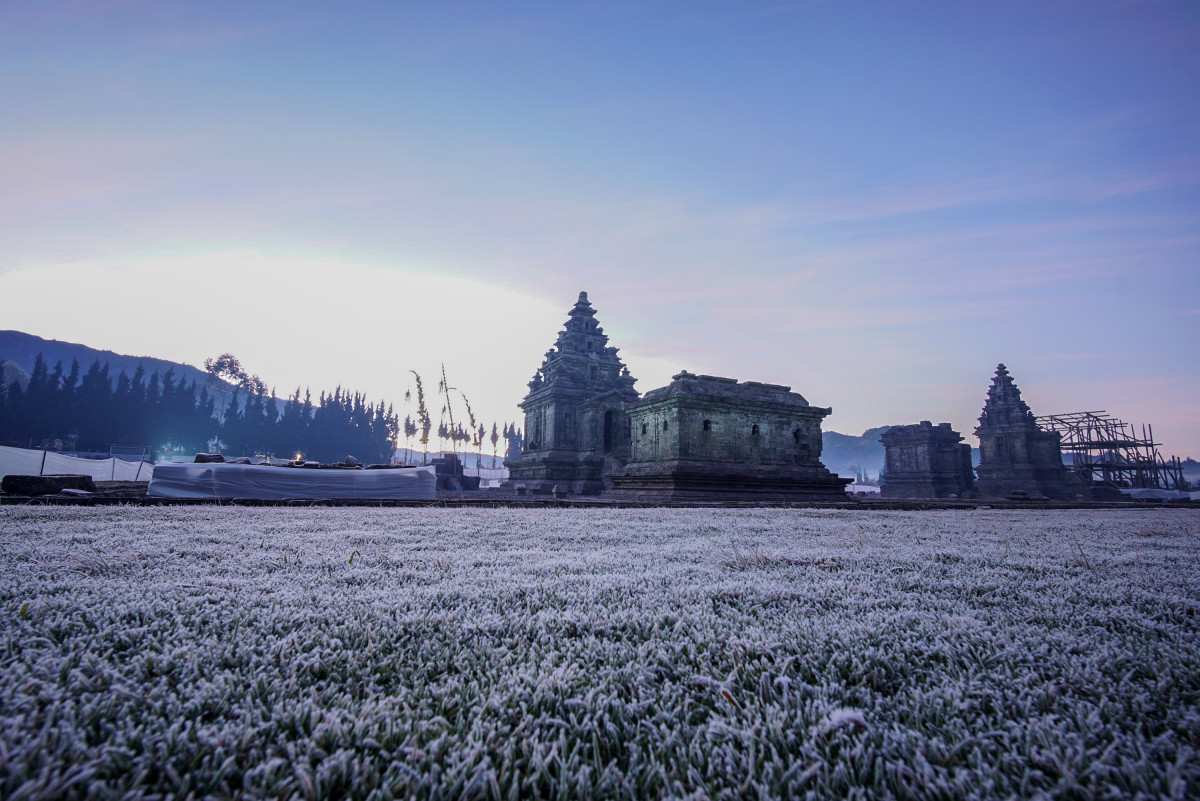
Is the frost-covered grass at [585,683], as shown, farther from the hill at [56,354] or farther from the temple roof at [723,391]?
the hill at [56,354]

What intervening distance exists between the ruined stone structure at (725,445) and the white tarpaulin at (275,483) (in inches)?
348

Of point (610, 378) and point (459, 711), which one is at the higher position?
point (610, 378)

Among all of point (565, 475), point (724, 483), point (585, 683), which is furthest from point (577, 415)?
point (585, 683)

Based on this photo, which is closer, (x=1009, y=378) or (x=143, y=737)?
(x=143, y=737)

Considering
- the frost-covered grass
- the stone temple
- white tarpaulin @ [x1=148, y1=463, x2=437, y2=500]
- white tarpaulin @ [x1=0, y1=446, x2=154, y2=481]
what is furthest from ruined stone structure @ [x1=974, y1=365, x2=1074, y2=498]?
white tarpaulin @ [x1=0, y1=446, x2=154, y2=481]

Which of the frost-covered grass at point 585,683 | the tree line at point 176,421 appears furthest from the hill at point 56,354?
the frost-covered grass at point 585,683

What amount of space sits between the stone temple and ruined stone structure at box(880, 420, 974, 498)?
13.6 meters

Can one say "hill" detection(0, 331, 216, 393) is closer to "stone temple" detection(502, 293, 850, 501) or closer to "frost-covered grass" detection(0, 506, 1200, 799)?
"stone temple" detection(502, 293, 850, 501)

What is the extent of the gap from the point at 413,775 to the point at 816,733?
796mm

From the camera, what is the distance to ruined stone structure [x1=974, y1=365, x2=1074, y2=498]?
31.9 meters

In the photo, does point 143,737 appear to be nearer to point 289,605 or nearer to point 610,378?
point 289,605

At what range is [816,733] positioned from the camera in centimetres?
115

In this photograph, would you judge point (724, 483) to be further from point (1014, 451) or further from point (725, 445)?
point (1014, 451)

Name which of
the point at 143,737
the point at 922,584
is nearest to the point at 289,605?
the point at 143,737
